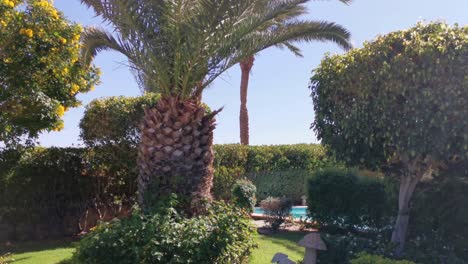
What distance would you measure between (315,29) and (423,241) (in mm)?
4366

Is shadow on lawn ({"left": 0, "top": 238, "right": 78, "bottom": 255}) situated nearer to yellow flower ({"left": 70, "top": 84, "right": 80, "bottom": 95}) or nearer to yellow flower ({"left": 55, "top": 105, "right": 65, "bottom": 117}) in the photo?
yellow flower ({"left": 55, "top": 105, "right": 65, "bottom": 117})

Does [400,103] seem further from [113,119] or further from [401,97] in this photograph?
[113,119]

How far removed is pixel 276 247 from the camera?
961 cm

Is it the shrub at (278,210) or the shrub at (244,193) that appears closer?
the shrub at (244,193)

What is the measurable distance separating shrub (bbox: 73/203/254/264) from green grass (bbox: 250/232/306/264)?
4.04ft

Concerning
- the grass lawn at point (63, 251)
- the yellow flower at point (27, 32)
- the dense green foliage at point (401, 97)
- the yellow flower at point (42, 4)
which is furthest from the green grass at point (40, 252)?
the dense green foliage at point (401, 97)

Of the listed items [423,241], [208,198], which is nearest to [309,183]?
[423,241]

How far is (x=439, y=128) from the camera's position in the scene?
682 cm

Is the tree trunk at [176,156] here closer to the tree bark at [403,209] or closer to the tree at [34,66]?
the tree at [34,66]

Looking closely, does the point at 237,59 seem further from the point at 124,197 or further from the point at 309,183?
the point at 124,197

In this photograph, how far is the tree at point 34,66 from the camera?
8.12m

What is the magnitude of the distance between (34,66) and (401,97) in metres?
6.26

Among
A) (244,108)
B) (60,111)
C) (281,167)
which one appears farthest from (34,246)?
(244,108)

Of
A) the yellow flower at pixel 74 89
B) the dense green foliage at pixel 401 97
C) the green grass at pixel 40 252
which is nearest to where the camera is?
the dense green foliage at pixel 401 97
